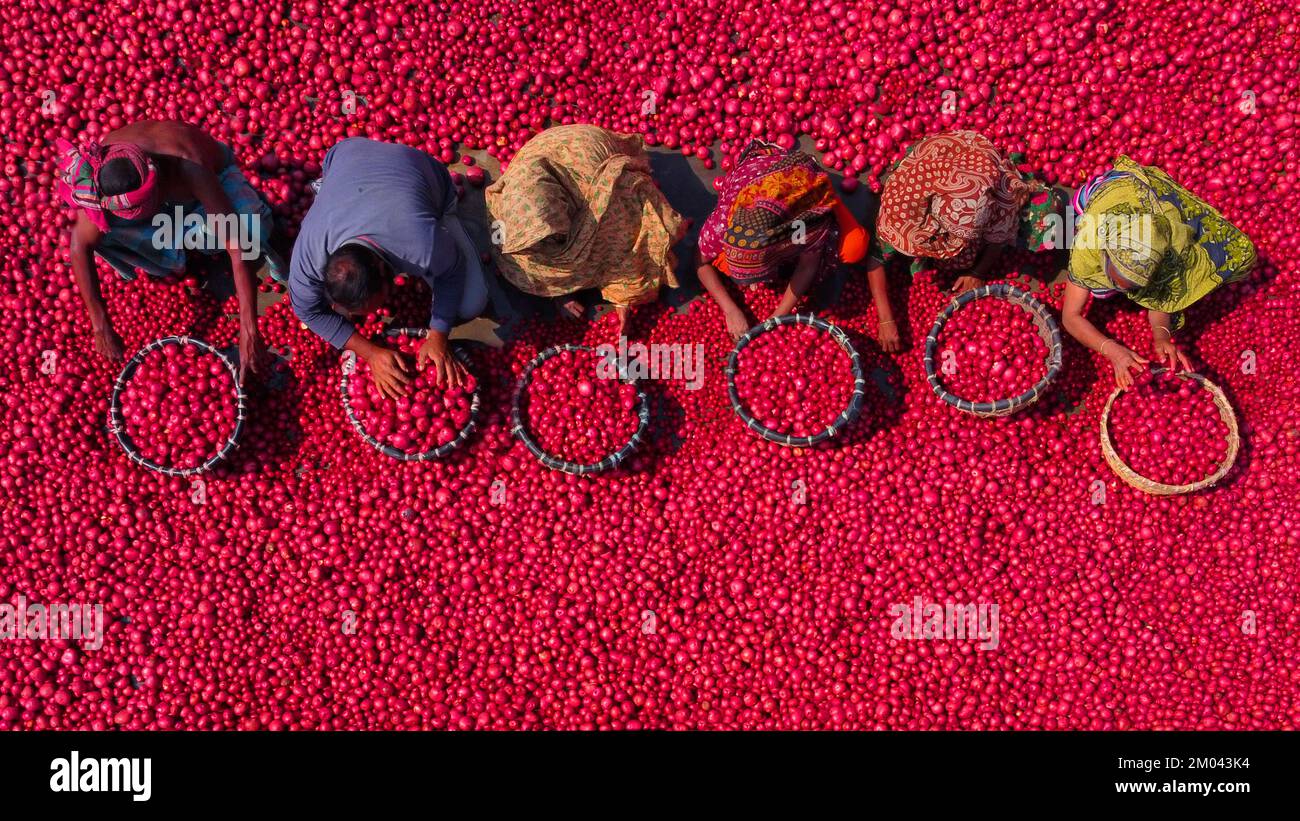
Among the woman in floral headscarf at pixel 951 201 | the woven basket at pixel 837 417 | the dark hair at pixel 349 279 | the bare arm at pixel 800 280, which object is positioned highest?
the woman in floral headscarf at pixel 951 201

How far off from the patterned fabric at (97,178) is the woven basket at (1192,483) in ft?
14.3

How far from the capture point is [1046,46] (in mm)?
3914

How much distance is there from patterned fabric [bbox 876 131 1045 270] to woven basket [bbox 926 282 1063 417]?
1.09 ft

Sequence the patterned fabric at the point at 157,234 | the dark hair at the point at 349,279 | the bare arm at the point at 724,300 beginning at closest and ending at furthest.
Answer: the dark hair at the point at 349,279 → the patterned fabric at the point at 157,234 → the bare arm at the point at 724,300

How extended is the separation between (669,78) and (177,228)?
2615 millimetres

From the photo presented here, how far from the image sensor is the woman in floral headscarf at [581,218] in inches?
121

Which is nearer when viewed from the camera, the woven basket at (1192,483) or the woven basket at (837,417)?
the woven basket at (1192,483)

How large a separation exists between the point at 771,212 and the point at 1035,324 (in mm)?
1619

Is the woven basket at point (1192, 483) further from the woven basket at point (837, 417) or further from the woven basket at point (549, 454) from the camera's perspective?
the woven basket at point (549, 454)

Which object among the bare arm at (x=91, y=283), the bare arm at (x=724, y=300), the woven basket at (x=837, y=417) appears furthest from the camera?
the bare arm at (x=724, y=300)

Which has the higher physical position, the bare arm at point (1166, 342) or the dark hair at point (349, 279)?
the dark hair at point (349, 279)

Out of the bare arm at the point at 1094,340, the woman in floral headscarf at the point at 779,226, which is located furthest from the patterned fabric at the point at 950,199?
the bare arm at the point at 1094,340

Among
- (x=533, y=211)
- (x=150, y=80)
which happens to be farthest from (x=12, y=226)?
(x=533, y=211)

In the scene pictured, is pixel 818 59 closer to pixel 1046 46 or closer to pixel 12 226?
pixel 1046 46
